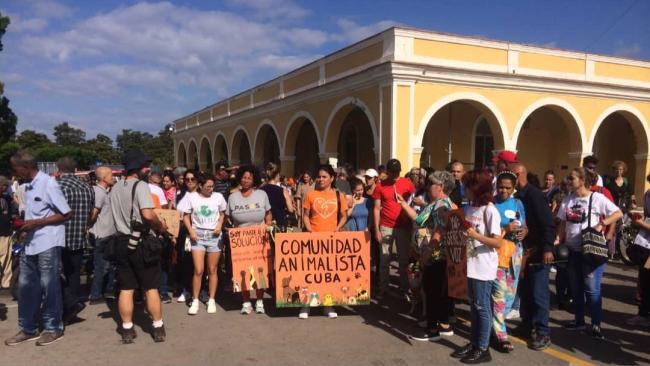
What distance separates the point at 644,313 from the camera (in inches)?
210

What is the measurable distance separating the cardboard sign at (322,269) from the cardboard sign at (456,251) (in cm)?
115

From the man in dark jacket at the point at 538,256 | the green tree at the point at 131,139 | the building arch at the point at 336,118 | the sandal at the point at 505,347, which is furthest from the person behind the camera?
the green tree at the point at 131,139

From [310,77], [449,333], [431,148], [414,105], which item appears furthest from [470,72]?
[449,333]

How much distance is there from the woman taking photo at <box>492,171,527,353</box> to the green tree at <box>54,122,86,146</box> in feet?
335

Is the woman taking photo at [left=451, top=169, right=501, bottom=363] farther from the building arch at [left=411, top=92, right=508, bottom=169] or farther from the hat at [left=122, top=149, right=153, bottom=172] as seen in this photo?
the building arch at [left=411, top=92, right=508, bottom=169]

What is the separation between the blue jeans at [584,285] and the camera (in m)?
4.74

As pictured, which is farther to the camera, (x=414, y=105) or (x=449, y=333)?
(x=414, y=105)

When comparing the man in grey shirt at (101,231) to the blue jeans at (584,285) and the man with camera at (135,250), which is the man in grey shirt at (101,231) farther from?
the blue jeans at (584,285)

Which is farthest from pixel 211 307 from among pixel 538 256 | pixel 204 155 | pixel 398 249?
pixel 204 155

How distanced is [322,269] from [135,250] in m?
2.10

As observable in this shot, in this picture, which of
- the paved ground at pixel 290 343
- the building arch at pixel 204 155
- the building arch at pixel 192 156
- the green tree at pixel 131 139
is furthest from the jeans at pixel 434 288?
the green tree at pixel 131 139

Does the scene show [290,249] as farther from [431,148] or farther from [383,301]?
[431,148]

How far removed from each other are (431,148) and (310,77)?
18.0ft

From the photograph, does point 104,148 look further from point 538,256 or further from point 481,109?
point 538,256
